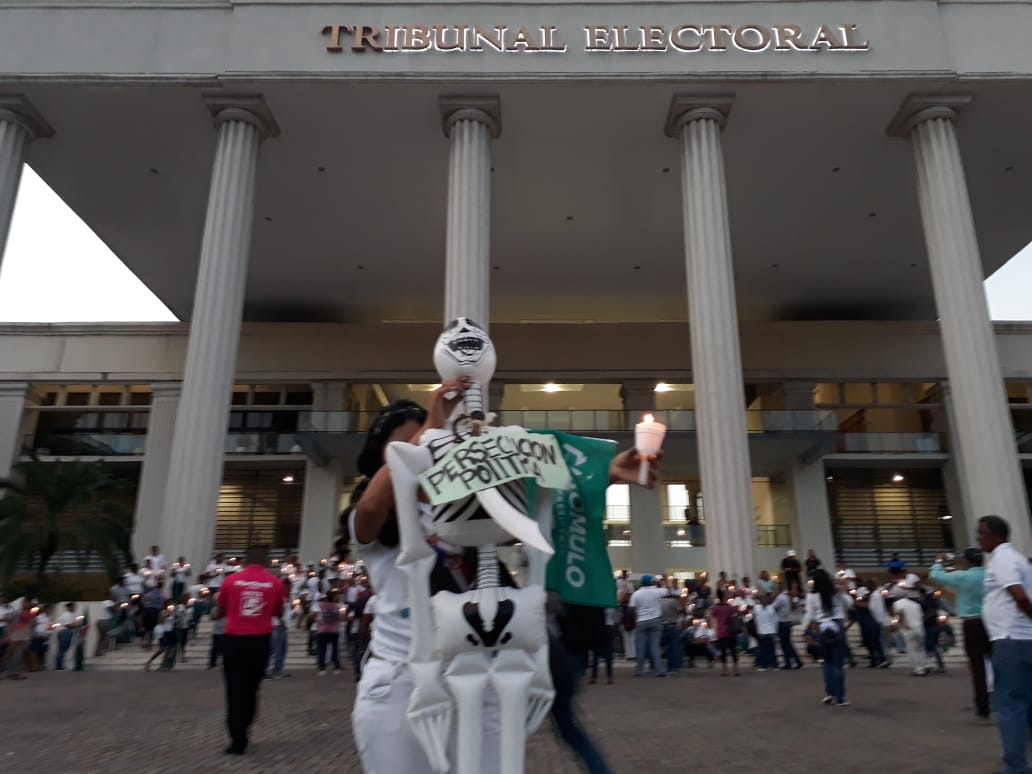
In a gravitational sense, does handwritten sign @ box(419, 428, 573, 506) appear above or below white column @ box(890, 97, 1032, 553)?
below

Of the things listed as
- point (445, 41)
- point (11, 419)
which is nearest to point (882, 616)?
point (445, 41)

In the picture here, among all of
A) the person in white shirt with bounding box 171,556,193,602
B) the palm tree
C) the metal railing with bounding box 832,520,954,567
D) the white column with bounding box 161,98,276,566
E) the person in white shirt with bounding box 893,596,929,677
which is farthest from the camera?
the metal railing with bounding box 832,520,954,567

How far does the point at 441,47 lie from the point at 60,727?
16.4 meters

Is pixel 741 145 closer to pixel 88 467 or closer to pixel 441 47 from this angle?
pixel 441 47

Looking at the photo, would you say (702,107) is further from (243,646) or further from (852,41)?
→ (243,646)

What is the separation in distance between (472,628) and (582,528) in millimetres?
680

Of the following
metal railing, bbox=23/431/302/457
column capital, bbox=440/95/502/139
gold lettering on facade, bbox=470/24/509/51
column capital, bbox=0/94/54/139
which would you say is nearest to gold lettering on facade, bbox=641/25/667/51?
gold lettering on facade, bbox=470/24/509/51

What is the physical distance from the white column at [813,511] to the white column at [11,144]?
2636 centimetres

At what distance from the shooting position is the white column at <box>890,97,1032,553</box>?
52.7 feet

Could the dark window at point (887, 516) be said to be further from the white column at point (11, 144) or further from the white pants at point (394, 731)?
the white pants at point (394, 731)

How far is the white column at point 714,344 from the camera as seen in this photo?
52.4 feet

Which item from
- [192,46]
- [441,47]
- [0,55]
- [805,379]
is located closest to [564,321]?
[805,379]

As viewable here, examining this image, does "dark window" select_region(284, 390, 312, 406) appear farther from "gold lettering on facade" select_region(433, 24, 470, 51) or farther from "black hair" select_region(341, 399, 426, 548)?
"black hair" select_region(341, 399, 426, 548)

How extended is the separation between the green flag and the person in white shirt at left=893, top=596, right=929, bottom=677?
11.2 meters
